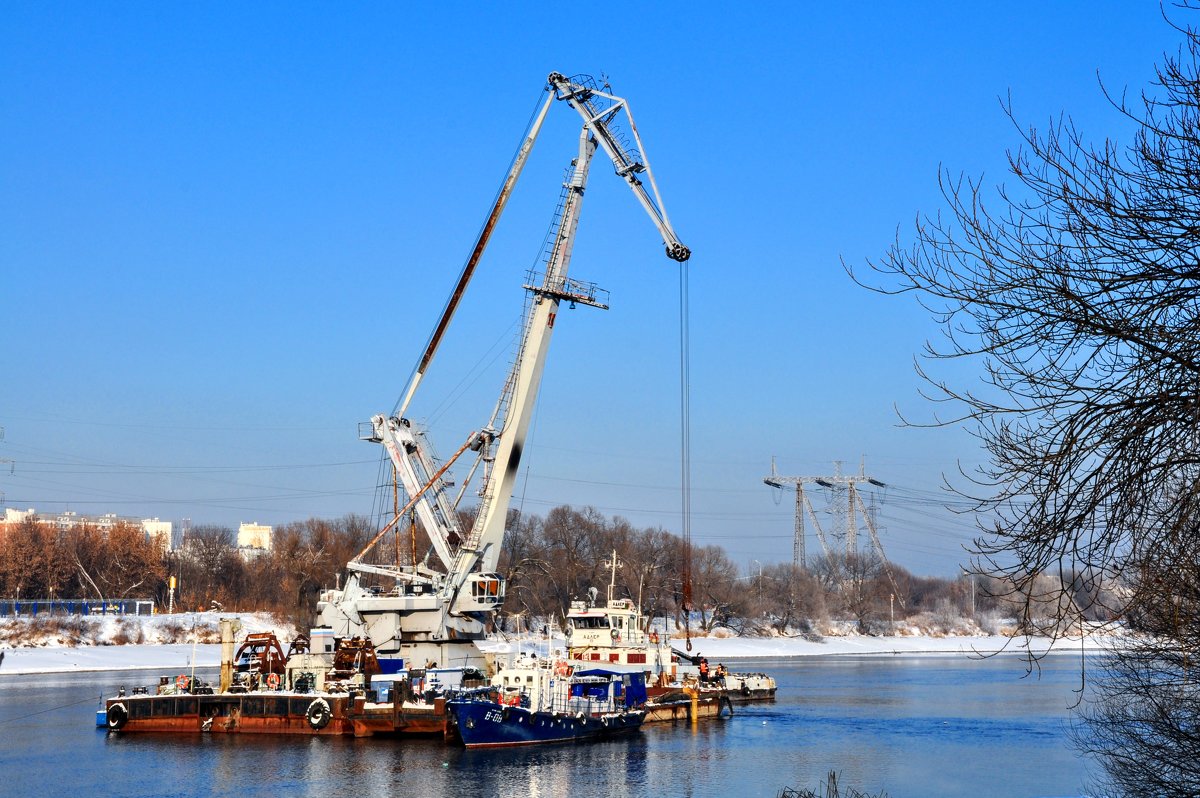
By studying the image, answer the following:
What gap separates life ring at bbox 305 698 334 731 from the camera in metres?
49.0

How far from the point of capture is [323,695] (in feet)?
165

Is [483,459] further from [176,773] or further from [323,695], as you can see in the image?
[176,773]

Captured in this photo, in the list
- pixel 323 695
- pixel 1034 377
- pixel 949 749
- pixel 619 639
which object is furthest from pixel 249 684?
pixel 1034 377

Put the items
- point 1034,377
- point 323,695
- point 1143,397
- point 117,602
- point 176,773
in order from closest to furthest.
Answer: point 1143,397 < point 1034,377 < point 176,773 < point 323,695 < point 117,602

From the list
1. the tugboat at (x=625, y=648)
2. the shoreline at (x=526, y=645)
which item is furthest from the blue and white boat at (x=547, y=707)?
the shoreline at (x=526, y=645)

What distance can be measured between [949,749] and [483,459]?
935 inches

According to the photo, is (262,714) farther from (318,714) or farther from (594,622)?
(594,622)

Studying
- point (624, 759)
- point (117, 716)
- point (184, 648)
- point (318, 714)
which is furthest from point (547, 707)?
point (184, 648)

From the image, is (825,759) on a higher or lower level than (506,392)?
lower

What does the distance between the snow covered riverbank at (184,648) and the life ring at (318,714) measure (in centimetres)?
2041

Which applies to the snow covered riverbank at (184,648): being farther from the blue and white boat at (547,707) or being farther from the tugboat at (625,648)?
the blue and white boat at (547,707)

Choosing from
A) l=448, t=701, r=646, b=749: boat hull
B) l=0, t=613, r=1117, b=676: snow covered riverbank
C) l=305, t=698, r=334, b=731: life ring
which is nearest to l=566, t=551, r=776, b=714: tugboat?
l=448, t=701, r=646, b=749: boat hull

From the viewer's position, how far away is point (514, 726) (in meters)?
45.2

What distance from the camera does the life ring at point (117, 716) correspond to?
166 ft
